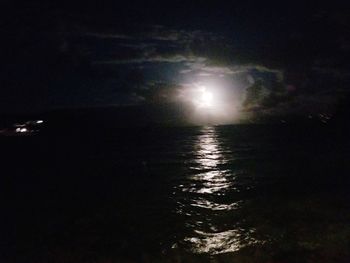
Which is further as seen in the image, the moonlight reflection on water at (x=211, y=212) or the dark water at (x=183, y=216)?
the moonlight reflection on water at (x=211, y=212)

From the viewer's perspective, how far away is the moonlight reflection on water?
16562 mm

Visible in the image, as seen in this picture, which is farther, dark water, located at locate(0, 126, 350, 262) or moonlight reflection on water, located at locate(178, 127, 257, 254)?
moonlight reflection on water, located at locate(178, 127, 257, 254)

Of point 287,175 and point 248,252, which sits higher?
point 248,252

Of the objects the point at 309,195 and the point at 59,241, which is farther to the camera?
the point at 309,195

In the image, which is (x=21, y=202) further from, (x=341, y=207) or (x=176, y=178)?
(x=341, y=207)

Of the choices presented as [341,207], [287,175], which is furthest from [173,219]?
[287,175]

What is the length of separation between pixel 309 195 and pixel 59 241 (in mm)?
19381

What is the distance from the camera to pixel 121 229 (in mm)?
20047

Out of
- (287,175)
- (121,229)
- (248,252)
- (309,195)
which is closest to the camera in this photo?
(248,252)

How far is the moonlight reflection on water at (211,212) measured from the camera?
16.6 m

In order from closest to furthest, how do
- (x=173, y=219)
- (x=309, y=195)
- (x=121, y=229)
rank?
(x=121, y=229) < (x=173, y=219) < (x=309, y=195)

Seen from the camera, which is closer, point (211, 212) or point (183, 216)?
point (183, 216)

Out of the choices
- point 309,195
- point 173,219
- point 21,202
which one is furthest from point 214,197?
point 21,202

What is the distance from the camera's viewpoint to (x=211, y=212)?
2239 centimetres
